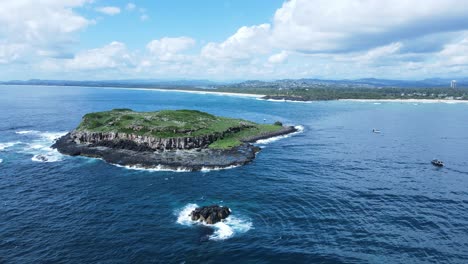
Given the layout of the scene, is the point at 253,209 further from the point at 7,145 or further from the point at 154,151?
the point at 7,145

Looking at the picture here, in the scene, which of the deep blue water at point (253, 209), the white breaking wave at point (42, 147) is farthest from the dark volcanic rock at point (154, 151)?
the deep blue water at point (253, 209)

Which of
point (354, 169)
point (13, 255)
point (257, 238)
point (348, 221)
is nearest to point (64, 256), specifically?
point (13, 255)

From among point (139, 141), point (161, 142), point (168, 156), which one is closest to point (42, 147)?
point (139, 141)

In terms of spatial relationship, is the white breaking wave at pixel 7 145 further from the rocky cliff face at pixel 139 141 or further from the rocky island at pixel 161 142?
the rocky cliff face at pixel 139 141

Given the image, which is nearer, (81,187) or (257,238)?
(257,238)

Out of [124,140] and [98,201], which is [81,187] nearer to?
[98,201]

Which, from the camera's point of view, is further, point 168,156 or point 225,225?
point 168,156
